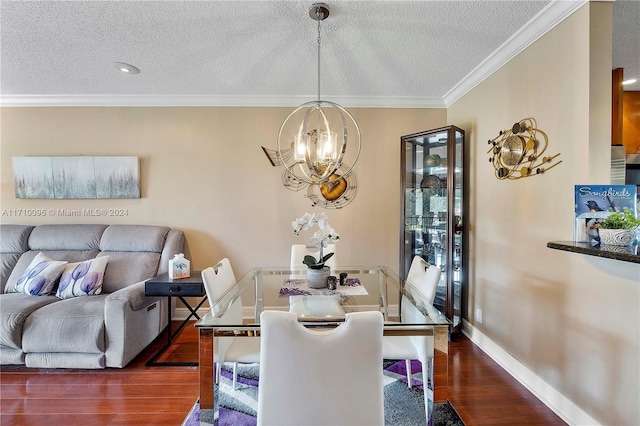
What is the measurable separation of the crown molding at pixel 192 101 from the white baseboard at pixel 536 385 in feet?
8.49

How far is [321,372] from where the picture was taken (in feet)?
3.63

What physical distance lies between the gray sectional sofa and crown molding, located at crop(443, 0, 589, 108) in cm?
343

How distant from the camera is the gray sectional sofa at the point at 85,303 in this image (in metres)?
2.25

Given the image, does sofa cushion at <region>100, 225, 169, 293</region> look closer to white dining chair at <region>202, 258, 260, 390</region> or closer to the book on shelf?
white dining chair at <region>202, 258, 260, 390</region>

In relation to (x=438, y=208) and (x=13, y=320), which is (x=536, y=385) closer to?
(x=438, y=208)

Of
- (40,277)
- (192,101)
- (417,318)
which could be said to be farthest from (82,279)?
(417,318)

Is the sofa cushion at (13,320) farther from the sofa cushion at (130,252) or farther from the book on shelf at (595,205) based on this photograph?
the book on shelf at (595,205)

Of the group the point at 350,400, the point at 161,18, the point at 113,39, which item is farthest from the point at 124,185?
the point at 350,400

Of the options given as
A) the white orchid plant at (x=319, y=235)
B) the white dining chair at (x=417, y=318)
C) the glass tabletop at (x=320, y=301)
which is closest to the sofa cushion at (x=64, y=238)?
the glass tabletop at (x=320, y=301)

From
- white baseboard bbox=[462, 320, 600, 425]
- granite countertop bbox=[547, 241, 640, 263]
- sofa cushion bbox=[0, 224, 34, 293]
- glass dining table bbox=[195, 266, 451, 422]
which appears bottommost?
white baseboard bbox=[462, 320, 600, 425]

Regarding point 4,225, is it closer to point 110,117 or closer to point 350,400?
point 110,117

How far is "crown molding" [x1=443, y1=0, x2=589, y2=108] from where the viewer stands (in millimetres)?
1804

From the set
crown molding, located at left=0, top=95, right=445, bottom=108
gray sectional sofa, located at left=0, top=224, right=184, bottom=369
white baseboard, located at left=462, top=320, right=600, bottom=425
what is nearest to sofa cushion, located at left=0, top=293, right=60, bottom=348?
gray sectional sofa, located at left=0, top=224, right=184, bottom=369

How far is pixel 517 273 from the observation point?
2.25m
